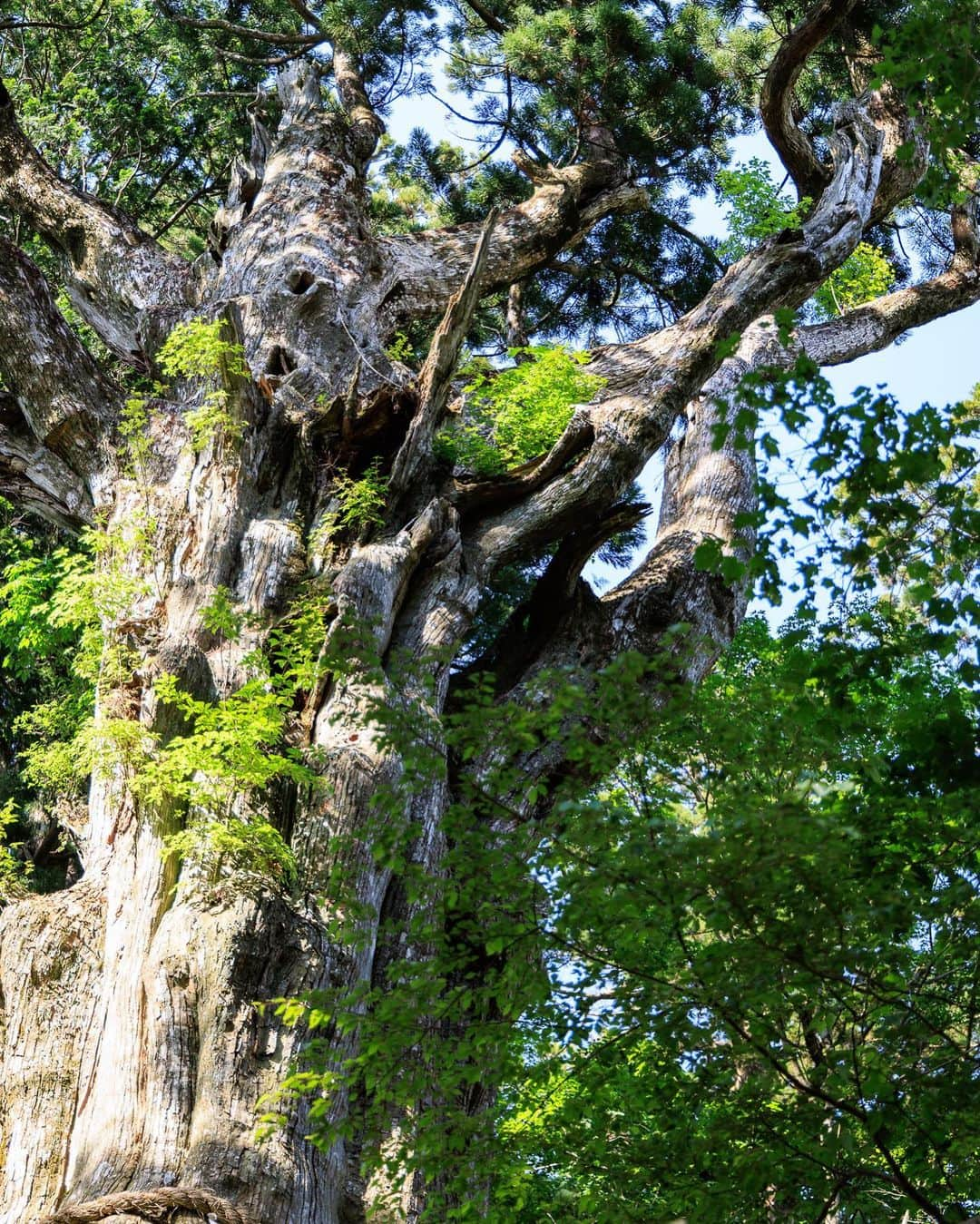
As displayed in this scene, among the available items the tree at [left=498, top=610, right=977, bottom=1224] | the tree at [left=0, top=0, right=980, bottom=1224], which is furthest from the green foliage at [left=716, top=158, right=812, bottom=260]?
the tree at [left=498, top=610, right=977, bottom=1224]

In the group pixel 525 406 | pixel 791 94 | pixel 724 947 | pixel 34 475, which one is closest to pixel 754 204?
pixel 791 94

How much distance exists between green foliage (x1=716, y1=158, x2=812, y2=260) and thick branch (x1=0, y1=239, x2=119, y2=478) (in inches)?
279

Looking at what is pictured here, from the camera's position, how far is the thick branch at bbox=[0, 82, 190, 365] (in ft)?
34.3

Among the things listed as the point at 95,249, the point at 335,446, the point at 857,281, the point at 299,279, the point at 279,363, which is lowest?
the point at 335,446

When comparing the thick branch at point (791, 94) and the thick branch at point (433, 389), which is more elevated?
the thick branch at point (791, 94)

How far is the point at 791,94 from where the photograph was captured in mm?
12430

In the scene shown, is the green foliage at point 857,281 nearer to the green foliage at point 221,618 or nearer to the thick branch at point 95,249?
the thick branch at point 95,249

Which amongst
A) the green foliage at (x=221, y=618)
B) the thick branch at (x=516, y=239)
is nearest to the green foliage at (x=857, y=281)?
the thick branch at (x=516, y=239)

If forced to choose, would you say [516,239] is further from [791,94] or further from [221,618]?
[221,618]

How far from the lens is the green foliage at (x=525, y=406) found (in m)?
9.66

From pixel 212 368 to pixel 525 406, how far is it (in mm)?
2476

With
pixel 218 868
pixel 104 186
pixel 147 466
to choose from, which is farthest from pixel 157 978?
pixel 104 186

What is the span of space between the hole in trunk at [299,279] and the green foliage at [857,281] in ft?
22.7

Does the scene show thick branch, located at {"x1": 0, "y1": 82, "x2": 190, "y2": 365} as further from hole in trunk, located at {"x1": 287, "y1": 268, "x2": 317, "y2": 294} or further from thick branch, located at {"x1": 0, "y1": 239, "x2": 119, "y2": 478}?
thick branch, located at {"x1": 0, "y1": 239, "x2": 119, "y2": 478}
